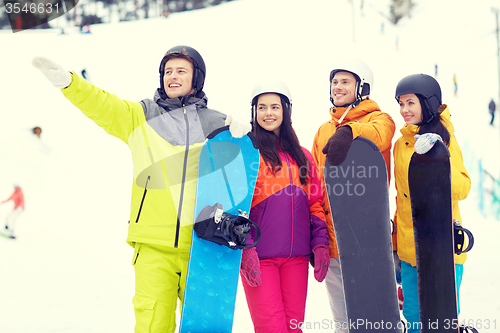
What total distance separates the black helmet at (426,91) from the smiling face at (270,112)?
2.55 ft

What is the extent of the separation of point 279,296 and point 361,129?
1051 mm

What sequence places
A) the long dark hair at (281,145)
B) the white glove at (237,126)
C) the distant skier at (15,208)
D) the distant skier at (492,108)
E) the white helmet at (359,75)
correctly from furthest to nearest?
the distant skier at (492,108) < the distant skier at (15,208) < the white helmet at (359,75) < the long dark hair at (281,145) < the white glove at (237,126)

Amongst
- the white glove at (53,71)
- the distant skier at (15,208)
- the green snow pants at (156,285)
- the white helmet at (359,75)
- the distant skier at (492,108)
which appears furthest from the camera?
the distant skier at (492,108)

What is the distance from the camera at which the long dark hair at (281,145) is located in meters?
2.31

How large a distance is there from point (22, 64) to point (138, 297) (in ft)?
35.1

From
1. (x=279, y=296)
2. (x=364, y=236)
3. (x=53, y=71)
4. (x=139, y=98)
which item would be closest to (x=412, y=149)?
(x=364, y=236)

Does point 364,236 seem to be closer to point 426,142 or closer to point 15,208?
point 426,142

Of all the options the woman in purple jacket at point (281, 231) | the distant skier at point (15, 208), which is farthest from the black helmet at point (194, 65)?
the distant skier at point (15, 208)

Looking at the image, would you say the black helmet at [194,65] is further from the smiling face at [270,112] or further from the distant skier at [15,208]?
the distant skier at [15,208]

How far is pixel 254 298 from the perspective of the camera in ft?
7.14

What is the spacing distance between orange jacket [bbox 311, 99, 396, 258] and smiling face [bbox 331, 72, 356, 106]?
0.06 metres

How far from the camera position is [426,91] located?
7.66 ft

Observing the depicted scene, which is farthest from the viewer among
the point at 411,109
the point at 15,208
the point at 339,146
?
the point at 15,208

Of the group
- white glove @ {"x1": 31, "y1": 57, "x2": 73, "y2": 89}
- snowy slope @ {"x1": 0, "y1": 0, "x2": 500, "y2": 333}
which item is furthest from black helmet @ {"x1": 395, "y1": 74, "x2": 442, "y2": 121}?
snowy slope @ {"x1": 0, "y1": 0, "x2": 500, "y2": 333}
